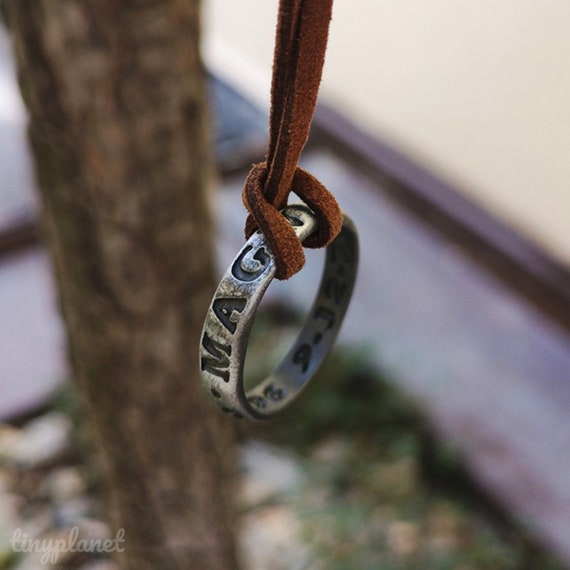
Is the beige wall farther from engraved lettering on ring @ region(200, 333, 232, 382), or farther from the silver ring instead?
engraved lettering on ring @ region(200, 333, 232, 382)

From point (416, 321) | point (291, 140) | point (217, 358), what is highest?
point (291, 140)

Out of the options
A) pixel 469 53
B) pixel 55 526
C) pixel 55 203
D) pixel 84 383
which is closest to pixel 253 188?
pixel 55 203

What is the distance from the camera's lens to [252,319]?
1.77 feet

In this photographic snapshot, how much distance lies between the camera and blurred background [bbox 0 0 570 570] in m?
2.06

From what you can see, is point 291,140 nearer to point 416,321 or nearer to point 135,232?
point 135,232

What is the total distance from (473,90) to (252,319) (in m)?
2.26

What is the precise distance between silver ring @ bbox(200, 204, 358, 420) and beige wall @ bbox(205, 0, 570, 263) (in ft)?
4.85

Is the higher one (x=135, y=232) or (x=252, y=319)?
(x=252, y=319)

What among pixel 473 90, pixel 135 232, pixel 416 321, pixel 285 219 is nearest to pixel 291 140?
pixel 285 219

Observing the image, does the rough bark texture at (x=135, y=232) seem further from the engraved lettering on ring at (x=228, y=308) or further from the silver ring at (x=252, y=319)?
the engraved lettering on ring at (x=228, y=308)

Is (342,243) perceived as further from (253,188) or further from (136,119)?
(136,119)

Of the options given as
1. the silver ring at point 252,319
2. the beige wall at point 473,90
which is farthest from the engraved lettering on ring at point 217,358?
the beige wall at point 473,90

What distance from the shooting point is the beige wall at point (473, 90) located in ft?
7.31

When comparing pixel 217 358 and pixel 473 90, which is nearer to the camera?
pixel 217 358
